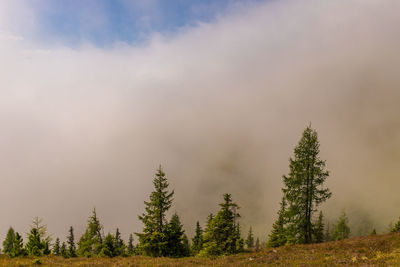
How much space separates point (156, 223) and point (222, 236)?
324 inches

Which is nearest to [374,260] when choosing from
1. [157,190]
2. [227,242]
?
[227,242]

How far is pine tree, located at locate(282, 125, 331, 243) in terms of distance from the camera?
1017 inches

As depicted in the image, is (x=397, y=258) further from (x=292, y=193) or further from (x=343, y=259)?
(x=292, y=193)

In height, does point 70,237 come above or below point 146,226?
below

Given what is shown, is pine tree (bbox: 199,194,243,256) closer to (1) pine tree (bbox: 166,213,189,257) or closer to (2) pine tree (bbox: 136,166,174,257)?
(1) pine tree (bbox: 166,213,189,257)

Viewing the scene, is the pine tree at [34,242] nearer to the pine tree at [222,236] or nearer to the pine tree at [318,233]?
the pine tree at [222,236]

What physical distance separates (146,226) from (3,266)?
14.1 metres

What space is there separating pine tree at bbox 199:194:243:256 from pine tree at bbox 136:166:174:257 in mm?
5758

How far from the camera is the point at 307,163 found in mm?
25938

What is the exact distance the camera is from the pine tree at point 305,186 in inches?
1017

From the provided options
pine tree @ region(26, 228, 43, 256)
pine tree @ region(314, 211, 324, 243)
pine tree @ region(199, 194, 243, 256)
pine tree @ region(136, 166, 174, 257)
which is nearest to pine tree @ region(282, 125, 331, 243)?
pine tree @ region(314, 211, 324, 243)

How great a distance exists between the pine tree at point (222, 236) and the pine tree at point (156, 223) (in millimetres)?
5758

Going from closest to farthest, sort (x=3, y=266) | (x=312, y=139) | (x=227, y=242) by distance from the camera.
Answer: (x=3, y=266) < (x=227, y=242) < (x=312, y=139)

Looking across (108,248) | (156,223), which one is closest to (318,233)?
(156,223)
